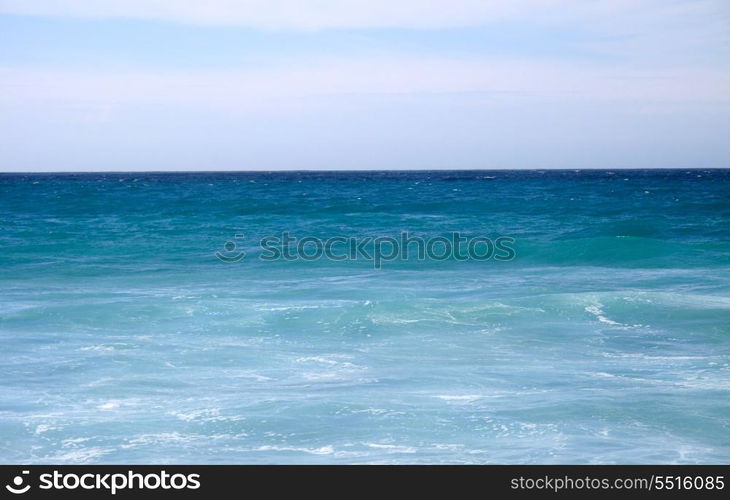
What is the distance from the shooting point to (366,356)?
32.6 feet

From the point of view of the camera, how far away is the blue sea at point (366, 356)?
22.4ft

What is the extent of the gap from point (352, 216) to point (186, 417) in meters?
26.0

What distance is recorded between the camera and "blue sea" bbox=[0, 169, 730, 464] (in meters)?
6.84

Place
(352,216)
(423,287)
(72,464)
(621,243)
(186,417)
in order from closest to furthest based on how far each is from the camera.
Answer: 1. (72,464)
2. (186,417)
3. (423,287)
4. (621,243)
5. (352,216)

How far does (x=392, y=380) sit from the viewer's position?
8.72m

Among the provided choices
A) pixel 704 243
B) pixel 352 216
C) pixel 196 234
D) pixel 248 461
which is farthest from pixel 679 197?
pixel 248 461

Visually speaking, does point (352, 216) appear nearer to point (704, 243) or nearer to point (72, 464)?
point (704, 243)
